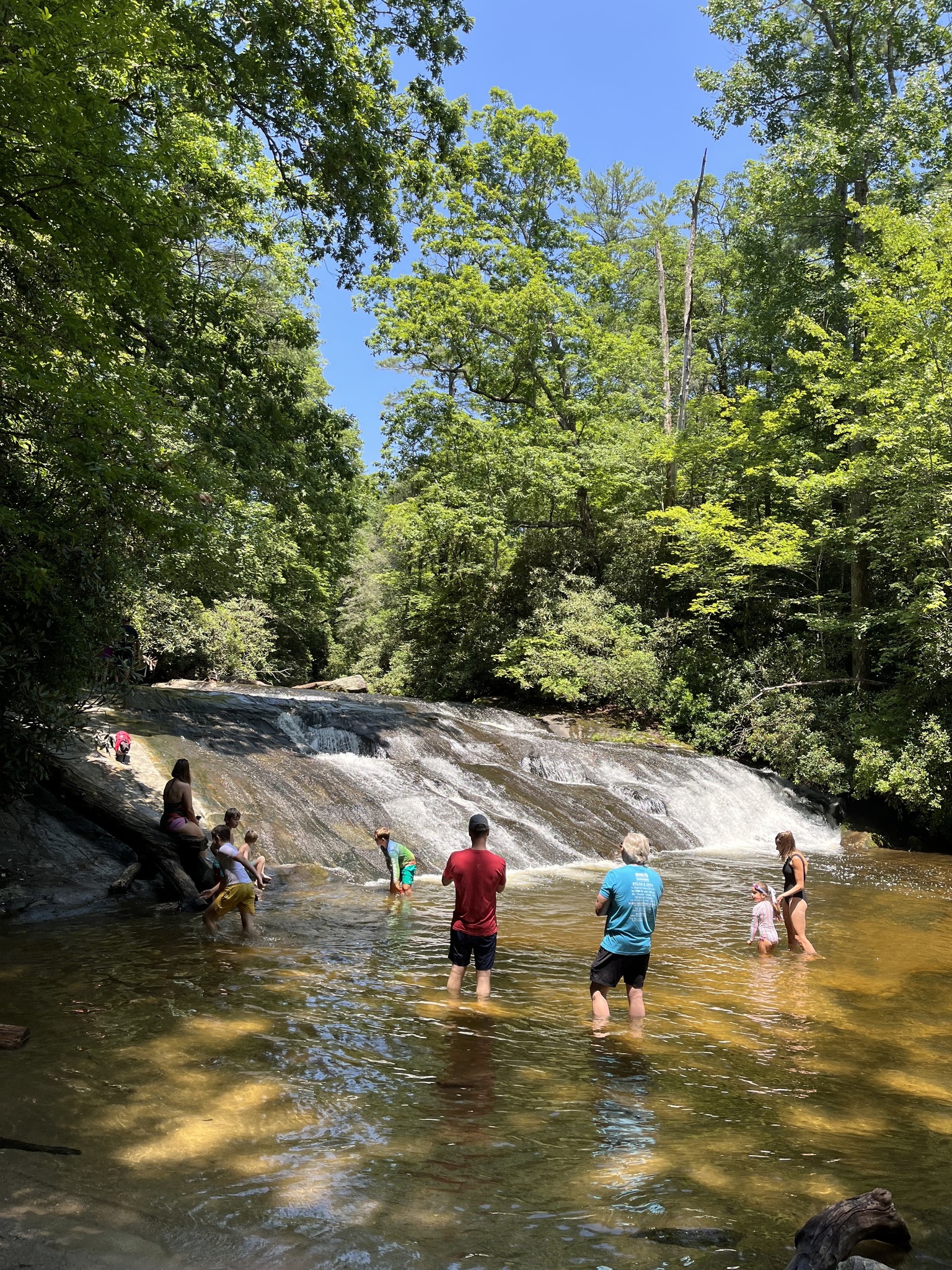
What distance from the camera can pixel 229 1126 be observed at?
4234 millimetres

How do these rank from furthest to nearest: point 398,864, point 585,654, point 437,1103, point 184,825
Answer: point 585,654, point 398,864, point 184,825, point 437,1103

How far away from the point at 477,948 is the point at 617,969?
1.15m

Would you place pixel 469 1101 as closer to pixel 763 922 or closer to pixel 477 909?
pixel 477 909

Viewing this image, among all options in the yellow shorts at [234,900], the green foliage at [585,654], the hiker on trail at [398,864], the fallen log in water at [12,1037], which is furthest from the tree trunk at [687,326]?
the fallen log in water at [12,1037]

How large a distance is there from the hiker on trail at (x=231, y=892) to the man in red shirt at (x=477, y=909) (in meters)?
2.55

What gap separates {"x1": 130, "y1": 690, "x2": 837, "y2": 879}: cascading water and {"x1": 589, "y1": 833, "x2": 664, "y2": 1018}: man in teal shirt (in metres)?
6.08

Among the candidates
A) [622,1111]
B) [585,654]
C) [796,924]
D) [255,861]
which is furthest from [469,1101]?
[585,654]

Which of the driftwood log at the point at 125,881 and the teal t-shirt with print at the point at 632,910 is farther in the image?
the driftwood log at the point at 125,881

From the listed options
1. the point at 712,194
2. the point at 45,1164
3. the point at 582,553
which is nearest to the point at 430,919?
the point at 45,1164

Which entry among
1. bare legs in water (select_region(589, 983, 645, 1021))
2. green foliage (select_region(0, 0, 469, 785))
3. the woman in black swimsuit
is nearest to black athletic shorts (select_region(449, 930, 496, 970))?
bare legs in water (select_region(589, 983, 645, 1021))

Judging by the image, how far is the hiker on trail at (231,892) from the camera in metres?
8.15

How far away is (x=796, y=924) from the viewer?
28.9 feet

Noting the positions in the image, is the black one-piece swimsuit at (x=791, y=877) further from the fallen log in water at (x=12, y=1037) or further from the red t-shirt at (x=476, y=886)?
the fallen log in water at (x=12, y=1037)

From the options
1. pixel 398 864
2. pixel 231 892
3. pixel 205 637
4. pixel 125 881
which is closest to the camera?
pixel 231 892
